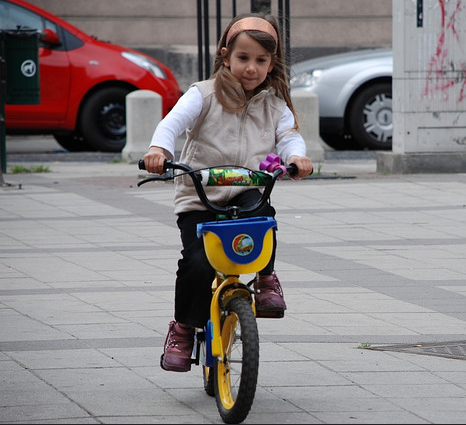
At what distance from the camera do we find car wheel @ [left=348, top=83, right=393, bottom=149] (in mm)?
15508

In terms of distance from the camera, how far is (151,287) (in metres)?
7.14

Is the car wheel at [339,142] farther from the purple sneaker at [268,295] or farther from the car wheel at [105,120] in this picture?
the purple sneaker at [268,295]

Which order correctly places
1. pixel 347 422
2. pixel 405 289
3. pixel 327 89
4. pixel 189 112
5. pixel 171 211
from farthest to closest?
pixel 327 89, pixel 171 211, pixel 405 289, pixel 189 112, pixel 347 422

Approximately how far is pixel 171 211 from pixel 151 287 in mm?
3379

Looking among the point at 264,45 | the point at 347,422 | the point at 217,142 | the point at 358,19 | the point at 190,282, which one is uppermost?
the point at 358,19

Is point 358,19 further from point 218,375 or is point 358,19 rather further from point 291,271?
point 218,375

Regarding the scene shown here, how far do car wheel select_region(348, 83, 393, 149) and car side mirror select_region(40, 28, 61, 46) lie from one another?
3.90 meters

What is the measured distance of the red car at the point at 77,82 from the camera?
15398mm

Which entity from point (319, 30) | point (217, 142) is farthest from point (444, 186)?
point (319, 30)

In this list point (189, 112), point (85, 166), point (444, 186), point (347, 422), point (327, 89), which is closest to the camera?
point (347, 422)

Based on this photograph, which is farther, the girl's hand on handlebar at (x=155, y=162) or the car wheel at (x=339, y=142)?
the car wheel at (x=339, y=142)

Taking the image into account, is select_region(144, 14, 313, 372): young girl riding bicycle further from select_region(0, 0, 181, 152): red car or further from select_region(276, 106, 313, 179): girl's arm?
select_region(0, 0, 181, 152): red car

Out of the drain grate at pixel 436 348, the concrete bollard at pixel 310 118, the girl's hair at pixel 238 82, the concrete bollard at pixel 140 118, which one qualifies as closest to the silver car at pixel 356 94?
the concrete bollard at pixel 310 118

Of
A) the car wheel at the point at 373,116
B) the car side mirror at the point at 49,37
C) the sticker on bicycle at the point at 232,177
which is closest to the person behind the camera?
the sticker on bicycle at the point at 232,177
